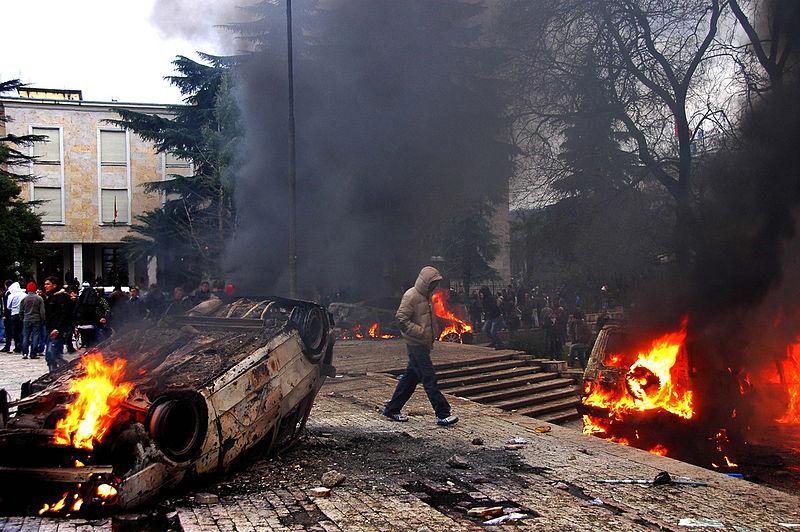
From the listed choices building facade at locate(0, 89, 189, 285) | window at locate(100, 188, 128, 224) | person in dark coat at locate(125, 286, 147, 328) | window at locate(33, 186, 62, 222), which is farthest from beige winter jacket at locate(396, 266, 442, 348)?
window at locate(33, 186, 62, 222)

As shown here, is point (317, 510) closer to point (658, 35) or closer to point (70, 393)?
point (70, 393)

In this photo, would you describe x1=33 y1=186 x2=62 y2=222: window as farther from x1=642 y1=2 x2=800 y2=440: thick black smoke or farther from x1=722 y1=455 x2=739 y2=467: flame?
x1=722 y1=455 x2=739 y2=467: flame

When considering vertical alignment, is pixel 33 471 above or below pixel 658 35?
below

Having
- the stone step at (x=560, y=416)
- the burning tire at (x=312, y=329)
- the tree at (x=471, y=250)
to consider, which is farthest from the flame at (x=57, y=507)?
the tree at (x=471, y=250)

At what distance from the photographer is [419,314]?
806 cm

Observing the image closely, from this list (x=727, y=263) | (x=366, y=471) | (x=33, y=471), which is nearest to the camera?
(x=33, y=471)

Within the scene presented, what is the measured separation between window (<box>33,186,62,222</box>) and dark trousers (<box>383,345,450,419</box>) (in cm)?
3110

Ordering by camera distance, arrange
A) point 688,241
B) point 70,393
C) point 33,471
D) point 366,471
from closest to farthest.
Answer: point 33,471 < point 70,393 < point 366,471 < point 688,241

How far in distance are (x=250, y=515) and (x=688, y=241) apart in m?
11.5

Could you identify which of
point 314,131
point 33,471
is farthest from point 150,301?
point 33,471

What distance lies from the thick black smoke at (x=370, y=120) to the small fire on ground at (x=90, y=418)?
42.1 ft

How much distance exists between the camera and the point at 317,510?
16.1ft

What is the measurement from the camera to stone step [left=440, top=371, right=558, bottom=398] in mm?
10727

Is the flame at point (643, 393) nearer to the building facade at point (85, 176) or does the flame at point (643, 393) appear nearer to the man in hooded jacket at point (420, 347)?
the man in hooded jacket at point (420, 347)
